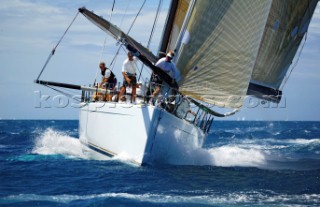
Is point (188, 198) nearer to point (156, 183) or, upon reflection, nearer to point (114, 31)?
point (156, 183)

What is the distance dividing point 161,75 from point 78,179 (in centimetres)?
371

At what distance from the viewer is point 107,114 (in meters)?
15.1

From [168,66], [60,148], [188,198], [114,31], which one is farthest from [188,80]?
[60,148]

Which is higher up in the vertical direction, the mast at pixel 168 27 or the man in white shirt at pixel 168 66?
the mast at pixel 168 27

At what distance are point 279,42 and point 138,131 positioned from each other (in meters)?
9.78

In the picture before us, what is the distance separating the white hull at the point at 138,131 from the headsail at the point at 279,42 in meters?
6.53

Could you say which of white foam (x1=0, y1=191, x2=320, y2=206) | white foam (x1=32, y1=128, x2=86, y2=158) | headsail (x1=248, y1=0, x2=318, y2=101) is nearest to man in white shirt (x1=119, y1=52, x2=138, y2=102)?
white foam (x1=32, y1=128, x2=86, y2=158)

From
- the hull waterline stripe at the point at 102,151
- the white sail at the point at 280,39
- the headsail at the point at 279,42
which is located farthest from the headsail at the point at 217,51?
the white sail at the point at 280,39

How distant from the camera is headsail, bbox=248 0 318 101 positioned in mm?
21062

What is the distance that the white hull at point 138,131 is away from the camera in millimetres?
13844

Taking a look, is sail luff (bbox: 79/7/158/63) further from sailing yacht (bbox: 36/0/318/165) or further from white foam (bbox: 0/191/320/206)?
white foam (bbox: 0/191/320/206)

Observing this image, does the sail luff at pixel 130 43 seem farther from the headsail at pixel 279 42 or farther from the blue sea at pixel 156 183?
the headsail at pixel 279 42

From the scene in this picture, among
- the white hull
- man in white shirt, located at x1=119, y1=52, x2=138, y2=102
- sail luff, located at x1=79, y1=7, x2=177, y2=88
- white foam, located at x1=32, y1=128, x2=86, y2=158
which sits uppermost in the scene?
sail luff, located at x1=79, y1=7, x2=177, y2=88

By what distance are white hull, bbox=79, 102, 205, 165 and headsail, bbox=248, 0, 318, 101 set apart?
653 cm
